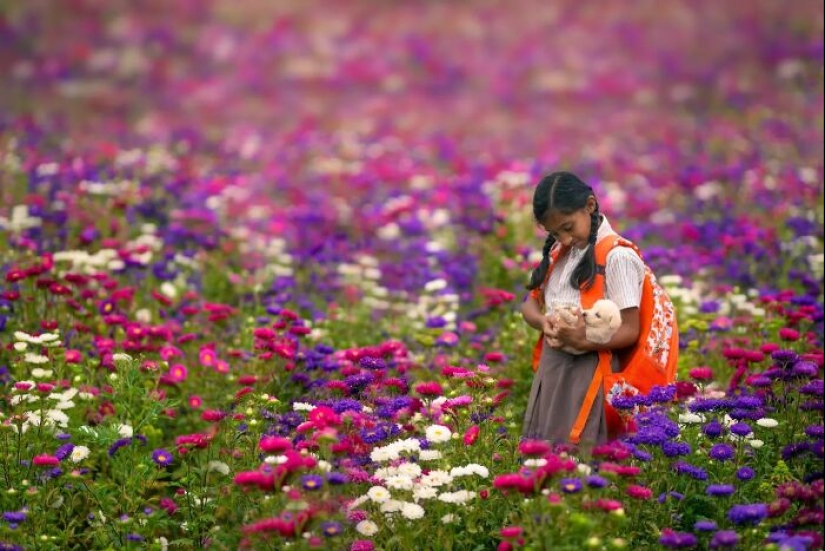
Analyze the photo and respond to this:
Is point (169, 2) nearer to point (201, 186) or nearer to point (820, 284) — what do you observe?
→ point (201, 186)

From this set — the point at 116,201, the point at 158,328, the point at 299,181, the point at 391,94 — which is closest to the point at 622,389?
the point at 158,328

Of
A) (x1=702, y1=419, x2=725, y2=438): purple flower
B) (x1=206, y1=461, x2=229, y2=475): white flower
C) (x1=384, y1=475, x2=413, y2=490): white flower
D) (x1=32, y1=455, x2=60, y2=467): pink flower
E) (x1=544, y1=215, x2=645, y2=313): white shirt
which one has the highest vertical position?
(x1=544, y1=215, x2=645, y2=313): white shirt

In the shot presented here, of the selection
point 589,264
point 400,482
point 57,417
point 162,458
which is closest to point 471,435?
point 400,482

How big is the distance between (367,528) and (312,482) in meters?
0.44

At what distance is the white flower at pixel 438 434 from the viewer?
3.72 meters

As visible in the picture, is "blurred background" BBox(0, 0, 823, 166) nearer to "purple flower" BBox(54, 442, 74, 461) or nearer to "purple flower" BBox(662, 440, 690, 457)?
"purple flower" BBox(54, 442, 74, 461)

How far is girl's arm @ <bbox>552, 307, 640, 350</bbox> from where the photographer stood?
3881 millimetres

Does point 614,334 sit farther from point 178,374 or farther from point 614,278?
point 178,374

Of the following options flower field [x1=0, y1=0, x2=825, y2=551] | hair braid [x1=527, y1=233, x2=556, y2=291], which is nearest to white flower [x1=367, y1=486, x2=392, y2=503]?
flower field [x1=0, y1=0, x2=825, y2=551]

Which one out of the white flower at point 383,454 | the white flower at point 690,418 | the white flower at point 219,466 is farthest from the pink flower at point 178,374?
the white flower at point 690,418

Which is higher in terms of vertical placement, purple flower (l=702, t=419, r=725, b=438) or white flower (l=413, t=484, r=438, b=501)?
purple flower (l=702, t=419, r=725, b=438)

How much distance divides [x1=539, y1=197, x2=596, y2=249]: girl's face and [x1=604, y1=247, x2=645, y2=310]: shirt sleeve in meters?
0.13

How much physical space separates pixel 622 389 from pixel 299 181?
715 cm

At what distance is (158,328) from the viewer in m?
5.06
